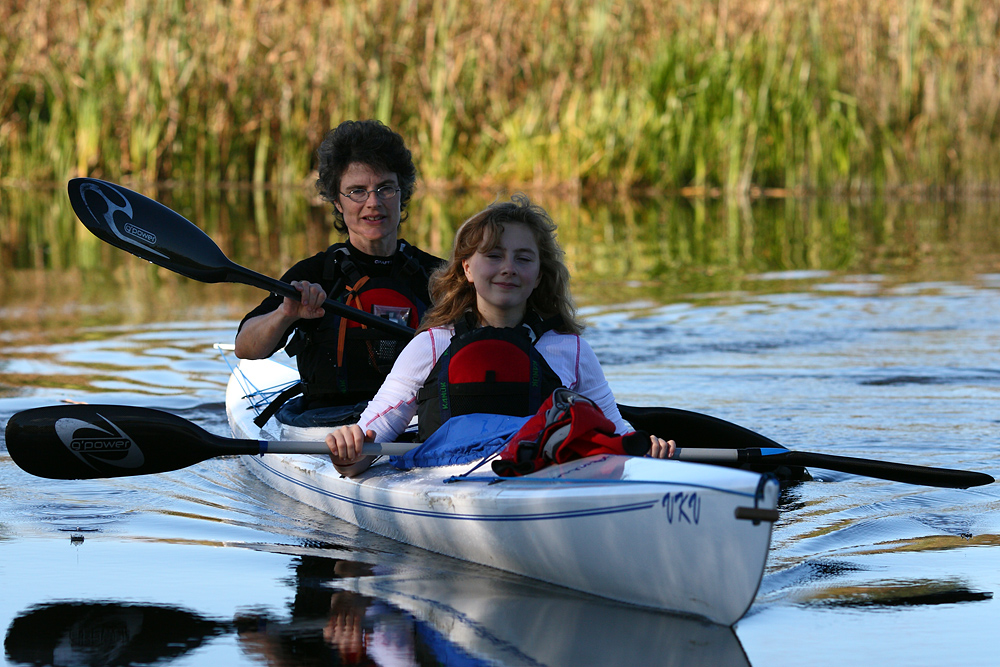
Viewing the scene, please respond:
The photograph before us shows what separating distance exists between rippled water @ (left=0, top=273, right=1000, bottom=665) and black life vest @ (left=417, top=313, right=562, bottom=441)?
451 mm

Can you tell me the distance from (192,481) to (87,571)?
1.18 m

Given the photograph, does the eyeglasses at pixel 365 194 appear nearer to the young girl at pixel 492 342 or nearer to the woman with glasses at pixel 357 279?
the woman with glasses at pixel 357 279

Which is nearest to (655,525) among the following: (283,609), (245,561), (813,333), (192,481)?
(283,609)

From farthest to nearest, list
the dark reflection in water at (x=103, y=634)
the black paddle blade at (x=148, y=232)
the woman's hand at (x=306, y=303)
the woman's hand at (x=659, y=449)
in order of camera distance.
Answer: the black paddle blade at (x=148, y=232) → the woman's hand at (x=306, y=303) → the woman's hand at (x=659, y=449) → the dark reflection in water at (x=103, y=634)

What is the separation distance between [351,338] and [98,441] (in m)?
0.89

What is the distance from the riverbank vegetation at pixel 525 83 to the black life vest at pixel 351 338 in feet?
31.8

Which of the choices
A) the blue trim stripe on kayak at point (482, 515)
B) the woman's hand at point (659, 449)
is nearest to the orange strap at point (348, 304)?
the blue trim stripe on kayak at point (482, 515)

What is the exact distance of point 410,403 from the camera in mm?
3982

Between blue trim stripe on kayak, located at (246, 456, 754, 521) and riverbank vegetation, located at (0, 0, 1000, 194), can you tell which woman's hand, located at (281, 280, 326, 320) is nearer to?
blue trim stripe on kayak, located at (246, 456, 754, 521)

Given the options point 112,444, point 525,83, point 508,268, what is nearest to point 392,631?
point 508,268

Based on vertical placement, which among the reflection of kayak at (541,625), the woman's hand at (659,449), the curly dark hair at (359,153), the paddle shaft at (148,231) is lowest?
the reflection of kayak at (541,625)

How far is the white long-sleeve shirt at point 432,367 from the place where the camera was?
3.89 meters

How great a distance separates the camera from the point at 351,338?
4.57 metres

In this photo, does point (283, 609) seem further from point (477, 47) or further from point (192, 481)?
point (477, 47)
